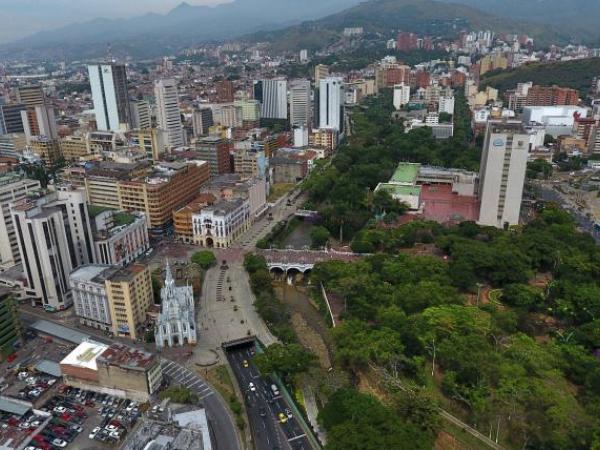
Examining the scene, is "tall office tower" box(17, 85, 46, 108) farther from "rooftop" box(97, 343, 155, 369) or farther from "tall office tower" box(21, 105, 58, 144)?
"rooftop" box(97, 343, 155, 369)

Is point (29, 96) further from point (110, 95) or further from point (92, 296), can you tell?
point (92, 296)

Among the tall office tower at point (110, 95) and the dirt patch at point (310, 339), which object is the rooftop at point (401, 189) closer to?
the dirt patch at point (310, 339)

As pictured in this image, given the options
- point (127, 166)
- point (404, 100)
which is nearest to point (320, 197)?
point (127, 166)

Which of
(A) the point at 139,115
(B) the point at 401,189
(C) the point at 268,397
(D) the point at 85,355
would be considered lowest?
(C) the point at 268,397

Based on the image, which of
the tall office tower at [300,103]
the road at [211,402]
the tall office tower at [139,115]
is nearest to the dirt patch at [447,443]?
the road at [211,402]

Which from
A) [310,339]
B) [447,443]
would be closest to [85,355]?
[310,339]
